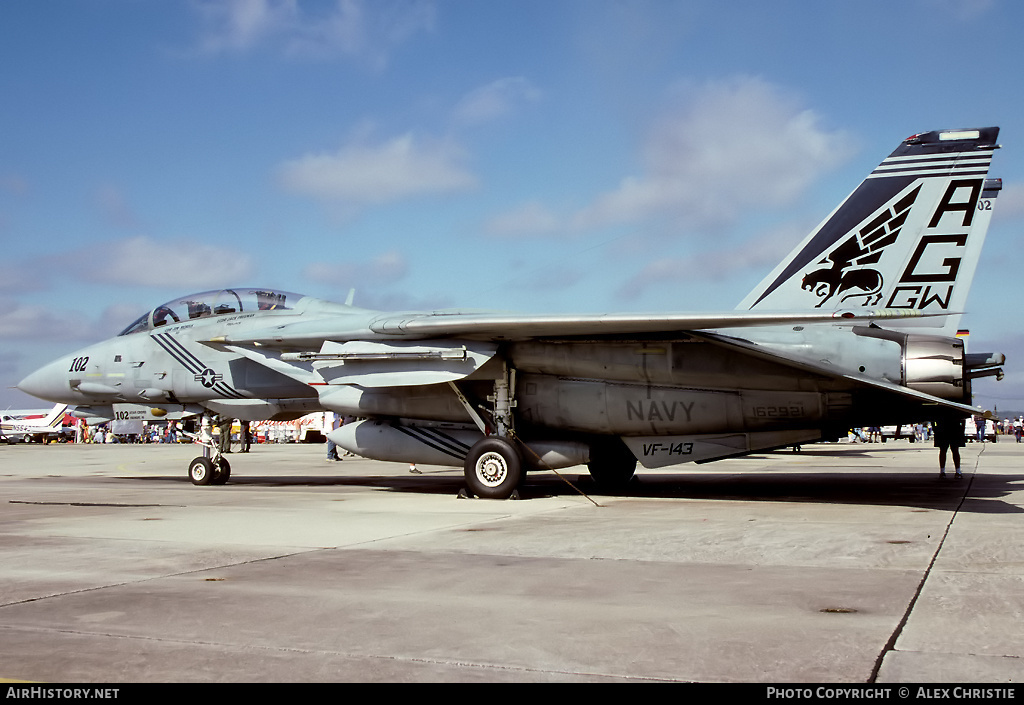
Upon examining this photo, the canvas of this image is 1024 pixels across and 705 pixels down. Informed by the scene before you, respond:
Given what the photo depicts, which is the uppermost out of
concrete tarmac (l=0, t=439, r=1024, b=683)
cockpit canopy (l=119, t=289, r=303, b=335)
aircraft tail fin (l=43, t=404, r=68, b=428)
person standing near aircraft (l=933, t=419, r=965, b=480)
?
cockpit canopy (l=119, t=289, r=303, b=335)

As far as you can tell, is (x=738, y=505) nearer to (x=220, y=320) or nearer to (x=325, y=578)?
(x=325, y=578)

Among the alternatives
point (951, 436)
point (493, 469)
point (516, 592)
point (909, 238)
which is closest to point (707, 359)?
point (909, 238)

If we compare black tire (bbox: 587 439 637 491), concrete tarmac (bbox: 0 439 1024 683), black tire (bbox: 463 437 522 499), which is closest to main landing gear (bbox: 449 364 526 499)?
black tire (bbox: 463 437 522 499)

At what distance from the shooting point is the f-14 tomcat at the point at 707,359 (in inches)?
415

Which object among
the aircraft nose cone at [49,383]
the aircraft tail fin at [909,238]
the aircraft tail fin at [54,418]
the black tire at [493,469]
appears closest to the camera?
the aircraft tail fin at [909,238]

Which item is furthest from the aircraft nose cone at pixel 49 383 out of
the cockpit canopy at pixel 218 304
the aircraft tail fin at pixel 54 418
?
the aircraft tail fin at pixel 54 418

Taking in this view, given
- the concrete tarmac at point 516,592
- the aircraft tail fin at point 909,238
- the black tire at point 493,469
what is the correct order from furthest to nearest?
the black tire at point 493,469 → the aircraft tail fin at point 909,238 → the concrete tarmac at point 516,592

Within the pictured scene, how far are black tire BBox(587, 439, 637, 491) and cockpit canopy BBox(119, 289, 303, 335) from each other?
19.0 ft

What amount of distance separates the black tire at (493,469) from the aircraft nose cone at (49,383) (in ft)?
27.0

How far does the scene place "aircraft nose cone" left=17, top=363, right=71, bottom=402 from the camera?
15328 mm

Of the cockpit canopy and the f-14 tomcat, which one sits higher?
the cockpit canopy

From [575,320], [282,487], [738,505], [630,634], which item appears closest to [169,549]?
[630,634]

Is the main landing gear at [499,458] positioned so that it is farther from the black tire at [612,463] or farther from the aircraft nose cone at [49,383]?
the aircraft nose cone at [49,383]

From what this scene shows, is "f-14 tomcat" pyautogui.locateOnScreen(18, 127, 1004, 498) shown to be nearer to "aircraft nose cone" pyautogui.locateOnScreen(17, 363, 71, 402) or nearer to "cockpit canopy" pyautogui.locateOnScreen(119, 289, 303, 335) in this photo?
"cockpit canopy" pyautogui.locateOnScreen(119, 289, 303, 335)
